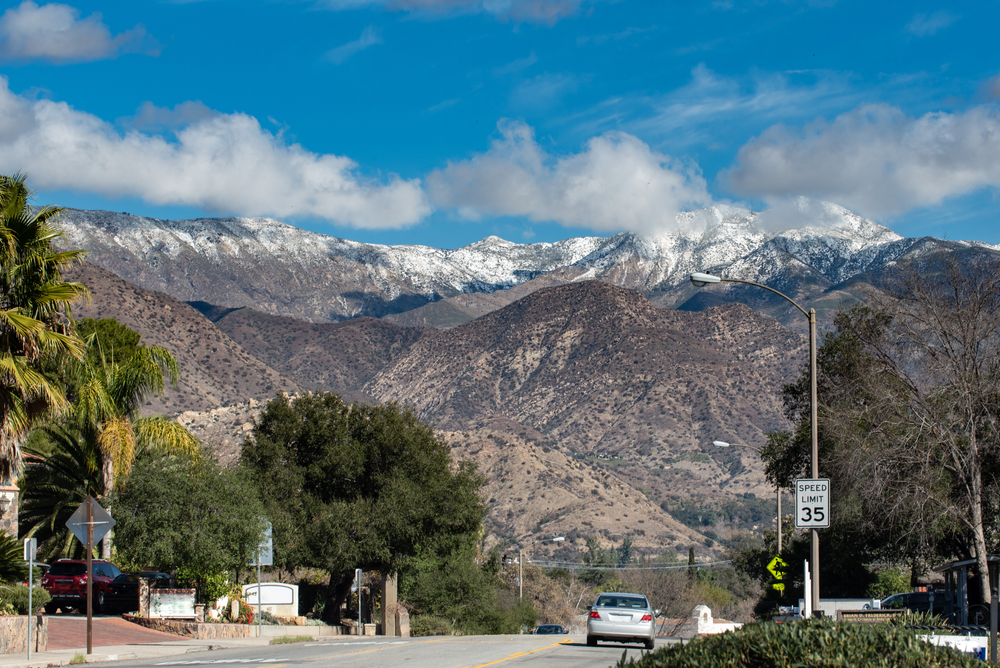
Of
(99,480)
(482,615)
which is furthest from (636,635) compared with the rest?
(482,615)

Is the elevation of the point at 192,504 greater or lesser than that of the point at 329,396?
lesser

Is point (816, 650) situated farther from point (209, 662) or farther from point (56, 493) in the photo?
point (56, 493)

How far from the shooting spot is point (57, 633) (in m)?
24.0

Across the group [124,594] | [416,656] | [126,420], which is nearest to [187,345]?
[126,420]

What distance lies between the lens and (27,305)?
1920 cm

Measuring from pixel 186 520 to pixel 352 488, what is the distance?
50.5 ft

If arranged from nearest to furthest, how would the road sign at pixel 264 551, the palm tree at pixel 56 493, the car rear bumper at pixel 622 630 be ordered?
1. the car rear bumper at pixel 622 630
2. the road sign at pixel 264 551
3. the palm tree at pixel 56 493

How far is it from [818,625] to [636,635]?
15.6 meters

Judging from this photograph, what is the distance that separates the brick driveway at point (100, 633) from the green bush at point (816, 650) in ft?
54.0

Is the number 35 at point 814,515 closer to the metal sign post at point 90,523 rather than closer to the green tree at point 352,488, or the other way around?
the metal sign post at point 90,523

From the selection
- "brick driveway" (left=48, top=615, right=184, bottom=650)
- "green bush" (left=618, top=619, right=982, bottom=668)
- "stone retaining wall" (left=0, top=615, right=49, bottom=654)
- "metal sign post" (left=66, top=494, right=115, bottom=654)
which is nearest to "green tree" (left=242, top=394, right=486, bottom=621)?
"brick driveway" (left=48, top=615, right=184, bottom=650)

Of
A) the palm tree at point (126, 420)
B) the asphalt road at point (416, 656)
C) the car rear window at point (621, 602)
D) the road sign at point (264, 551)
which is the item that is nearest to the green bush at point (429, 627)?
the palm tree at point (126, 420)

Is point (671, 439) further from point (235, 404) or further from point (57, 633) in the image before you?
point (57, 633)

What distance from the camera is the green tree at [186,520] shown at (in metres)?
28.6
